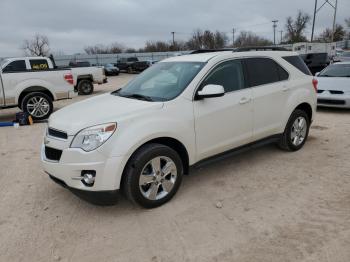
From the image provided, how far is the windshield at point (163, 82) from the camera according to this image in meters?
4.19

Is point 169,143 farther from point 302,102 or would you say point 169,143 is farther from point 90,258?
point 302,102

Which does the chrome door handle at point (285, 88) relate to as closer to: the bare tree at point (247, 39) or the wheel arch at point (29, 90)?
the wheel arch at point (29, 90)

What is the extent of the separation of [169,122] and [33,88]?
23.8 feet

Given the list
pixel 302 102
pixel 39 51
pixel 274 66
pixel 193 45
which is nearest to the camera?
pixel 274 66

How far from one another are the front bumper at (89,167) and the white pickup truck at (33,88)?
6721mm

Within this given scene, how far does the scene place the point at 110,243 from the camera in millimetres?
3234

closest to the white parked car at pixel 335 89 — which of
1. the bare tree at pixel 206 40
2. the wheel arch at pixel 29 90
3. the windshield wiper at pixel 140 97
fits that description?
the windshield wiper at pixel 140 97

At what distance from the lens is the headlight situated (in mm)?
3455

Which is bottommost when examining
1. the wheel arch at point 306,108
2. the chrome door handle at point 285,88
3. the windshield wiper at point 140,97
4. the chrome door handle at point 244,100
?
the wheel arch at point 306,108

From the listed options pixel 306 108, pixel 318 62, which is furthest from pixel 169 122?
pixel 318 62

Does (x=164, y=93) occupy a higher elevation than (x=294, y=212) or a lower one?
higher

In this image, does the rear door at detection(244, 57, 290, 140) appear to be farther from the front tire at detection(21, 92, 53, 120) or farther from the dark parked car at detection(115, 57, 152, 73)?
the dark parked car at detection(115, 57, 152, 73)

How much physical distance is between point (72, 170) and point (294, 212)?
2.49m

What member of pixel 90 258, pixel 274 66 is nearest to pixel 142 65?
pixel 274 66
